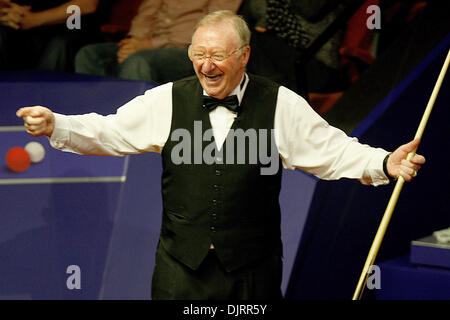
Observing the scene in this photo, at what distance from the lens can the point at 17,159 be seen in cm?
379

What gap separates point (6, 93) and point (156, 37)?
79 centimetres

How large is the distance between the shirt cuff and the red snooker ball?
1.04 metres

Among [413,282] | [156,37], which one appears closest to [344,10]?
[156,37]

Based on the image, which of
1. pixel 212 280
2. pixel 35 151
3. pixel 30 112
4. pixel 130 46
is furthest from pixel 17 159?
pixel 212 280

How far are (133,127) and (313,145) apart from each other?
58cm

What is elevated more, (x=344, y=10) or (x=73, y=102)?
(x=344, y=10)

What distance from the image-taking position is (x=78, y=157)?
3867mm

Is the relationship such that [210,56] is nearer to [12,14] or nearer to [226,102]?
[226,102]

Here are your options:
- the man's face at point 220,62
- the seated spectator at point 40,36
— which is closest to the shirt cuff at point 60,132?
the man's face at point 220,62

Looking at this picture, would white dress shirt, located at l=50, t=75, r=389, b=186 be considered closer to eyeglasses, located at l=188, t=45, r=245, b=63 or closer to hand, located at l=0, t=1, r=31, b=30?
eyeglasses, located at l=188, t=45, r=245, b=63

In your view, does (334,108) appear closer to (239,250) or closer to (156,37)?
(156,37)

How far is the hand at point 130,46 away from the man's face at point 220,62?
153cm
